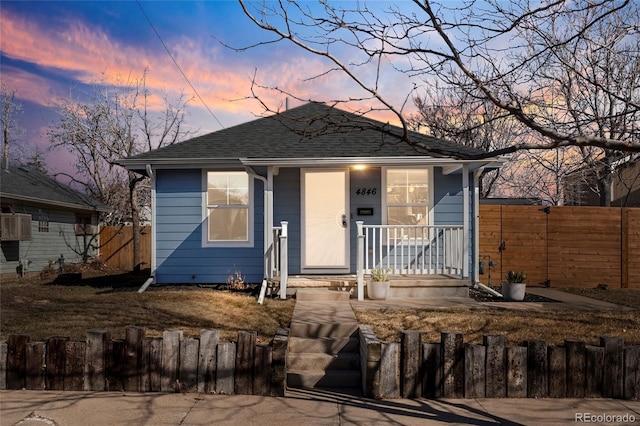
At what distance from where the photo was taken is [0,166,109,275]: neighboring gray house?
43.8ft

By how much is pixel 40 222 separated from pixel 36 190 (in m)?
1.13

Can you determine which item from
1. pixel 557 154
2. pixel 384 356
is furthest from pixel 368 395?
pixel 557 154

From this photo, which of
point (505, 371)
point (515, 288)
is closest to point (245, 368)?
point (505, 371)

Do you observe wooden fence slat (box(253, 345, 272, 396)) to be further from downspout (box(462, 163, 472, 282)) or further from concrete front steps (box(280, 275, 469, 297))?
downspout (box(462, 163, 472, 282))

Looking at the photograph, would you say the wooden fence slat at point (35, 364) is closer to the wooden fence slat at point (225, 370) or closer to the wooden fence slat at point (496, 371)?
the wooden fence slat at point (225, 370)

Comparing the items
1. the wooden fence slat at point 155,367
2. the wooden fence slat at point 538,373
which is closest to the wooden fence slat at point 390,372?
the wooden fence slat at point 538,373

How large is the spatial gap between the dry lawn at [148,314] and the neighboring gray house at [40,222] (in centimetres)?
532

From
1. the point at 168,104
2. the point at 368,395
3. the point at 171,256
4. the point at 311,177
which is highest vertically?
the point at 168,104

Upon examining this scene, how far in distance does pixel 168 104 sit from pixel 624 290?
1854 cm

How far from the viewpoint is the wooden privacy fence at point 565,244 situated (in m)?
10.7

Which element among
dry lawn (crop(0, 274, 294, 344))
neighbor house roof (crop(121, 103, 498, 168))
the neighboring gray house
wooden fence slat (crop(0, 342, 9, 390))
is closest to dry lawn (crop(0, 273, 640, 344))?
dry lawn (crop(0, 274, 294, 344))

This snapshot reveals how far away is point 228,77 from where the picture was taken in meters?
10.6

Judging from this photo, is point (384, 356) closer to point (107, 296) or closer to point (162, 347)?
point (162, 347)

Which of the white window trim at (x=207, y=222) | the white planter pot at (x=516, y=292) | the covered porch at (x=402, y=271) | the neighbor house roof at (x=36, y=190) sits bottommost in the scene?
the white planter pot at (x=516, y=292)
